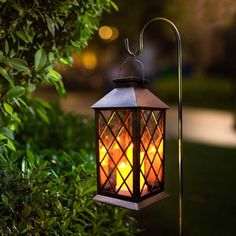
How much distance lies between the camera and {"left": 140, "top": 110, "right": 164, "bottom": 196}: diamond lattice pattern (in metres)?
1.98

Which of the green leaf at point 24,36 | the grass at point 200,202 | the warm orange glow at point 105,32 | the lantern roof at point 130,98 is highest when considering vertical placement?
the warm orange glow at point 105,32

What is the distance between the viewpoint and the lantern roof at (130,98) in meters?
1.91

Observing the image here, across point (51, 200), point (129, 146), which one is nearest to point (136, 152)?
point (129, 146)

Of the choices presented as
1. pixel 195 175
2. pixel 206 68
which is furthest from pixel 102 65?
pixel 195 175

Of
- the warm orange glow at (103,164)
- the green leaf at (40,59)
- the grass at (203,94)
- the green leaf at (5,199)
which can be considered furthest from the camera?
the grass at (203,94)

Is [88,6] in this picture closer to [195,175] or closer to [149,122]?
[149,122]

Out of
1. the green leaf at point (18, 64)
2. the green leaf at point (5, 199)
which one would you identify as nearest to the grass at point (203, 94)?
the green leaf at point (18, 64)

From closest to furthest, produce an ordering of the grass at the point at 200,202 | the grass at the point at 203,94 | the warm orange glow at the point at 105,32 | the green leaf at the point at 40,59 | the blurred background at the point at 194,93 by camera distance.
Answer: the green leaf at the point at 40,59, the grass at the point at 200,202, the blurred background at the point at 194,93, the warm orange glow at the point at 105,32, the grass at the point at 203,94


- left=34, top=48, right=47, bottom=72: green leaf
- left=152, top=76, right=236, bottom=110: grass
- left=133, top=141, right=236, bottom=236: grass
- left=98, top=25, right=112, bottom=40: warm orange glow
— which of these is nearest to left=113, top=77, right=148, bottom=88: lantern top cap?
left=34, top=48, right=47, bottom=72: green leaf

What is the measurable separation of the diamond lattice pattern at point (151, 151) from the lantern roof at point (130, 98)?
0.05 metres

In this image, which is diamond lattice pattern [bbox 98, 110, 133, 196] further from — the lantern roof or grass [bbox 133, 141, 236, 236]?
grass [bbox 133, 141, 236, 236]

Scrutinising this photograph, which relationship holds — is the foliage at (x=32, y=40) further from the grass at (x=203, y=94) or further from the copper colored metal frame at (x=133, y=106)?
the grass at (x=203, y=94)

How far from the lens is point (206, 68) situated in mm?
29078

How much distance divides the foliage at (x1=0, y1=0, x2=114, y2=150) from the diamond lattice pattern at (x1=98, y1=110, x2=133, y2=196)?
553 millimetres
